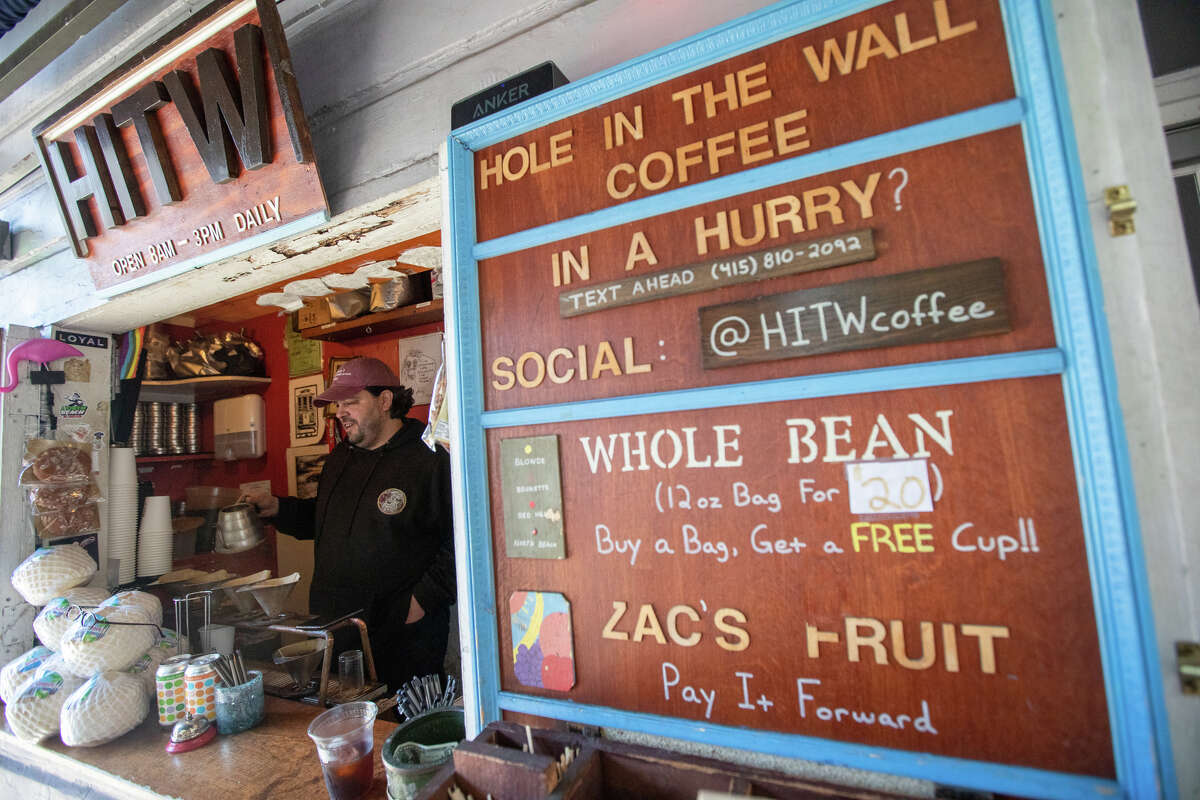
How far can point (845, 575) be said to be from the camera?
88cm

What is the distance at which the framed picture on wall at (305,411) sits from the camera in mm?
3793

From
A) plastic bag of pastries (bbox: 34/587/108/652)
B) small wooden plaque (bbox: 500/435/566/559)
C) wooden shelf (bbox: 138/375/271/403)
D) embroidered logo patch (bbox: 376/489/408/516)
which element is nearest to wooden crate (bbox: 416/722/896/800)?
small wooden plaque (bbox: 500/435/566/559)

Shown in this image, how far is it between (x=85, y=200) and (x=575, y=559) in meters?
2.28

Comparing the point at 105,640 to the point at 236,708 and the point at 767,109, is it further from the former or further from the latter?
the point at 767,109

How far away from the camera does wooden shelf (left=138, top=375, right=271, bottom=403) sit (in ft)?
11.7

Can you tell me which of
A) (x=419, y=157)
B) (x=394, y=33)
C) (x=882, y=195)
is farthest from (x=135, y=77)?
(x=882, y=195)

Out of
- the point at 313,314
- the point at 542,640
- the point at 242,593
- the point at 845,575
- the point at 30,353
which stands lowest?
the point at 242,593

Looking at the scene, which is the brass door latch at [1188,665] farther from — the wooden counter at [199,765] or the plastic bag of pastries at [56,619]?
the plastic bag of pastries at [56,619]

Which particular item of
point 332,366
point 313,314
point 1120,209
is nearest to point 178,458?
point 332,366

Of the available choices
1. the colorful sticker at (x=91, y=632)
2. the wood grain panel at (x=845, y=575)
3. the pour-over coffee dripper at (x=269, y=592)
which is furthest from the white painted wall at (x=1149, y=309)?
the pour-over coffee dripper at (x=269, y=592)

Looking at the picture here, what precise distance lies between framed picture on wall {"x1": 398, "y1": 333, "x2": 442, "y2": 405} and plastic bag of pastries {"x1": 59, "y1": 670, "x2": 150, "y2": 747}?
1.92m

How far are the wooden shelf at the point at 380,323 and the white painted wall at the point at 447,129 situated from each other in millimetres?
943

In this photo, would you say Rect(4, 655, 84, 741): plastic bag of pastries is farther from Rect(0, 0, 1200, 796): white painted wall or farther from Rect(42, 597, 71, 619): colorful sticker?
Rect(0, 0, 1200, 796): white painted wall

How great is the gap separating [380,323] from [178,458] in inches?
74.9
